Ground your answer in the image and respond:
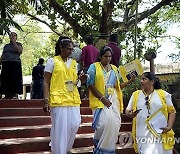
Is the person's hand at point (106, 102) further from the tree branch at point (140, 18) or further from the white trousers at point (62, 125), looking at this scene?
the tree branch at point (140, 18)

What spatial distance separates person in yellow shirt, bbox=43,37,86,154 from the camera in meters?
4.28

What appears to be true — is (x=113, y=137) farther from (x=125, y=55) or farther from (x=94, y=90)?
(x=125, y=55)

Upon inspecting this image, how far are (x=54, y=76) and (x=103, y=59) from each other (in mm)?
668

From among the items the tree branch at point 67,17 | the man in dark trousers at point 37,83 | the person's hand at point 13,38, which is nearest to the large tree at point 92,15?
the tree branch at point 67,17

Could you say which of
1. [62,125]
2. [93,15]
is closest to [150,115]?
[62,125]

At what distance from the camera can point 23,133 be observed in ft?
18.2

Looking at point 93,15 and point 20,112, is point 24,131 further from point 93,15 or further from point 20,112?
point 93,15

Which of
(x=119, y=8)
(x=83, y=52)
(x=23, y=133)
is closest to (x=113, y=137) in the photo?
(x=23, y=133)

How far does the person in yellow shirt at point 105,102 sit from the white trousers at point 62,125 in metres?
0.26

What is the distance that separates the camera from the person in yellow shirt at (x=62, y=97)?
4281 millimetres

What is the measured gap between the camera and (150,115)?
4.11m

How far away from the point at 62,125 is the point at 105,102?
0.60 m

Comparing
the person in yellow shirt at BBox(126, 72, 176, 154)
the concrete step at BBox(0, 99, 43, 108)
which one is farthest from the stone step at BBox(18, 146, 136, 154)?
the concrete step at BBox(0, 99, 43, 108)

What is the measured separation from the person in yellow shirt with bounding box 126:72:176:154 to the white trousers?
698 millimetres
